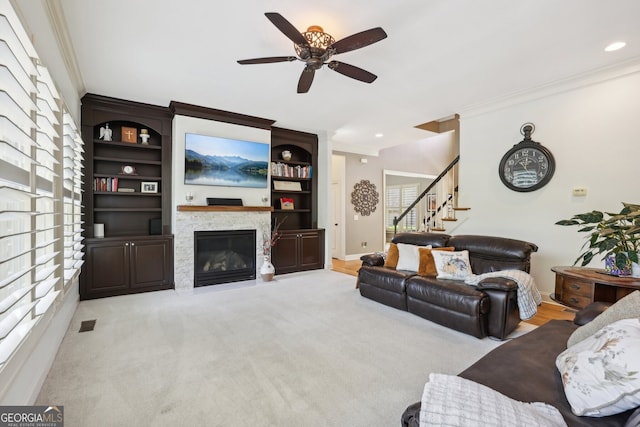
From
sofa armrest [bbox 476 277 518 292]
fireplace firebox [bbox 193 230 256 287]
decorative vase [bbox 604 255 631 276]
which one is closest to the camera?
decorative vase [bbox 604 255 631 276]

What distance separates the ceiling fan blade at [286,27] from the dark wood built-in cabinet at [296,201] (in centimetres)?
332

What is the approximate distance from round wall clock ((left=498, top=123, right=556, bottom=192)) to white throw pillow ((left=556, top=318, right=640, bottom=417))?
3.20 metres

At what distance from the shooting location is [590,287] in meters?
2.17

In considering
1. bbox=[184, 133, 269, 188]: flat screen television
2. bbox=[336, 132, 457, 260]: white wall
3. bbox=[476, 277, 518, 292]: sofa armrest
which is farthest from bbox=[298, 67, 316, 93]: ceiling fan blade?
bbox=[336, 132, 457, 260]: white wall

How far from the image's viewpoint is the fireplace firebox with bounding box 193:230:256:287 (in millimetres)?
4578

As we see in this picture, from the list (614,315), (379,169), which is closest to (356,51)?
(614,315)

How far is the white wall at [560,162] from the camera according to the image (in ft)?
10.5

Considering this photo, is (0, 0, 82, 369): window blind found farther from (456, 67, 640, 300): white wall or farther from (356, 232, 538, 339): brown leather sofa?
(456, 67, 640, 300): white wall

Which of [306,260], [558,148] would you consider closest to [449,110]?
[558,148]

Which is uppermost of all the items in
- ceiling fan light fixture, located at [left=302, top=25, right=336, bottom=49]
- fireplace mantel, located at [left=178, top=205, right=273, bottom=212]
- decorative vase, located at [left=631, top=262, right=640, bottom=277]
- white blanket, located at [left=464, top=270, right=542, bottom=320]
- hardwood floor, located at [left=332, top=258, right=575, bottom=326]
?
ceiling fan light fixture, located at [left=302, top=25, right=336, bottom=49]

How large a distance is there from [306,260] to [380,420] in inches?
166

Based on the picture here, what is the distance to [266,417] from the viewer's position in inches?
66.0

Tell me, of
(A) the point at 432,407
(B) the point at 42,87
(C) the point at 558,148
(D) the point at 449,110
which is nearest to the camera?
(A) the point at 432,407

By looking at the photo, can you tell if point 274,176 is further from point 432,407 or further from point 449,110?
point 432,407
